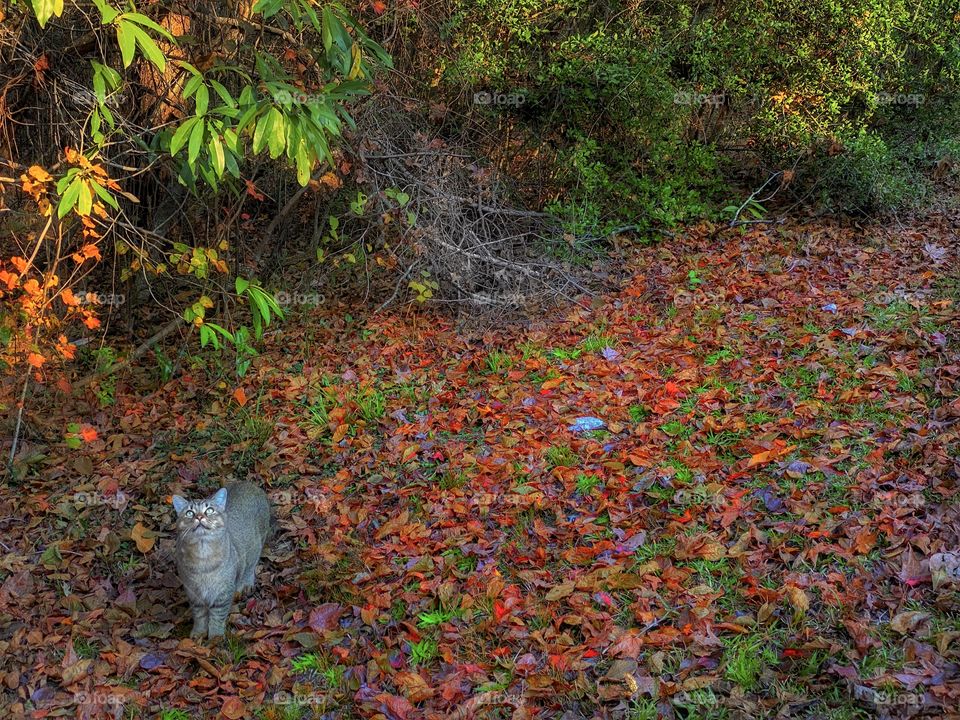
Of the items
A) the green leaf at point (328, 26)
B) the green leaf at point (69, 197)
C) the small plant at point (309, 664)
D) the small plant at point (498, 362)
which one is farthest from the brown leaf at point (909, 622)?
the green leaf at point (69, 197)

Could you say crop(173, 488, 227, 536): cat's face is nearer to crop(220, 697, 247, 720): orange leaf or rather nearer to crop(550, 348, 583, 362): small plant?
crop(220, 697, 247, 720): orange leaf

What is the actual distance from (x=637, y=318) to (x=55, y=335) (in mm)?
5169

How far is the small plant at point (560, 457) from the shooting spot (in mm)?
5238

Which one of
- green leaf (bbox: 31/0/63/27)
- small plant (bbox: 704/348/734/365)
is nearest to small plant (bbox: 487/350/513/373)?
small plant (bbox: 704/348/734/365)

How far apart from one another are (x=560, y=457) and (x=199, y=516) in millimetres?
2334

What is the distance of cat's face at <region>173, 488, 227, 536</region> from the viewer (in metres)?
4.16

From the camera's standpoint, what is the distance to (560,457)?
5.27 m

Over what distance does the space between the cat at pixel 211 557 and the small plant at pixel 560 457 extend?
2.01m

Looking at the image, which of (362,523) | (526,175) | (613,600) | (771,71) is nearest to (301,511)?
(362,523)

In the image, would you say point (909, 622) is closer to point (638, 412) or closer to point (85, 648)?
point (638, 412)

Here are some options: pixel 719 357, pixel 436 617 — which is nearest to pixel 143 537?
pixel 436 617

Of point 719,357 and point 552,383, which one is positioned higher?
point 719,357

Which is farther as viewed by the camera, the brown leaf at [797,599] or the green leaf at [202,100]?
the green leaf at [202,100]

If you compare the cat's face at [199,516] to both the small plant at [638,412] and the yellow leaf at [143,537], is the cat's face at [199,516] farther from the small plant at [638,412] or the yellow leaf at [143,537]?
the small plant at [638,412]
